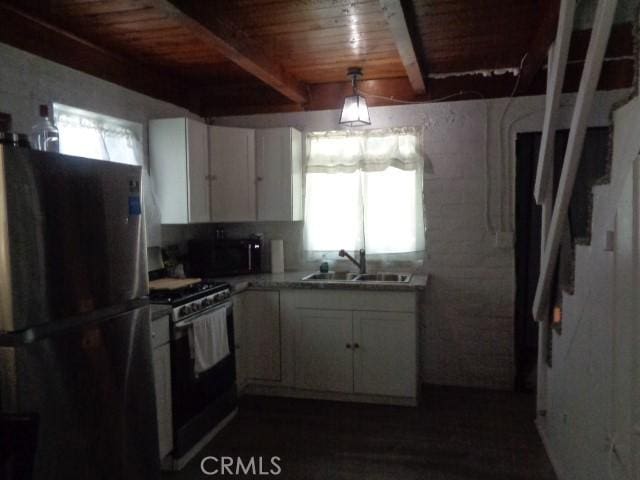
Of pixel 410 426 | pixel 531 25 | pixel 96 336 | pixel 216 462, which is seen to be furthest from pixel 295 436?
pixel 531 25

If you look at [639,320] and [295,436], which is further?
[295,436]

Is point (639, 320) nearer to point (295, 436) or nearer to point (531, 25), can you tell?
point (531, 25)

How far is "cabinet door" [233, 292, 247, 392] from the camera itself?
330 centimetres

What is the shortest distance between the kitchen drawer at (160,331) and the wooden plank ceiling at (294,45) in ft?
4.68

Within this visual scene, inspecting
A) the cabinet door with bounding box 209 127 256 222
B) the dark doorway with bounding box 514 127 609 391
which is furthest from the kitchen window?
the dark doorway with bounding box 514 127 609 391

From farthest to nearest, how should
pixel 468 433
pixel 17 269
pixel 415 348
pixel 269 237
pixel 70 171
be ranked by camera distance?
1. pixel 269 237
2. pixel 415 348
3. pixel 468 433
4. pixel 70 171
5. pixel 17 269

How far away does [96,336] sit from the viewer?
176 centimetres

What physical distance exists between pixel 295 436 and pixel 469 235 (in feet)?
6.20

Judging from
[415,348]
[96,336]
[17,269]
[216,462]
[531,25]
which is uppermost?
[531,25]

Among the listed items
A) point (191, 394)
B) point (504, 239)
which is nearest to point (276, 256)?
point (191, 394)

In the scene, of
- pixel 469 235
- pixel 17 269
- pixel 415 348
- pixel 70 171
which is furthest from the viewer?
pixel 469 235

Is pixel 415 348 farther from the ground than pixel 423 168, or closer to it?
closer to it

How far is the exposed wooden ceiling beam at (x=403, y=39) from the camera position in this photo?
2.07 meters

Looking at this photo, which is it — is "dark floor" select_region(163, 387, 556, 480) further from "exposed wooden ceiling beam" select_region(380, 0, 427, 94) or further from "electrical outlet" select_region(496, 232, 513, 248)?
"exposed wooden ceiling beam" select_region(380, 0, 427, 94)
